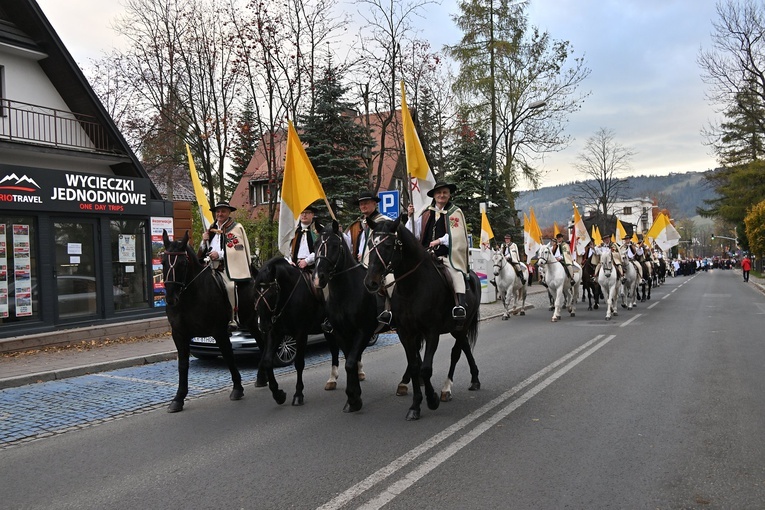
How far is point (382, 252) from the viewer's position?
5914mm

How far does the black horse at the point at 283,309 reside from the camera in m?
7.04

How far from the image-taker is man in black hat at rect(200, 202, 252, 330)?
25.9 feet

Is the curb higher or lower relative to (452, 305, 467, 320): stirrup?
lower

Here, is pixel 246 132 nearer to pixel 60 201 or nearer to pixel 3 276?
pixel 60 201

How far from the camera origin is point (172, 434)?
6070 millimetres

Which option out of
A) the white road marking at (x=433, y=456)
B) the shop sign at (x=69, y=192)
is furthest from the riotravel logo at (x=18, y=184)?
the white road marking at (x=433, y=456)

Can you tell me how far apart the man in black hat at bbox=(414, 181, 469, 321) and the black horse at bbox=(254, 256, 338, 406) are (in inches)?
66.0

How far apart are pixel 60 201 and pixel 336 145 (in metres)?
15.8

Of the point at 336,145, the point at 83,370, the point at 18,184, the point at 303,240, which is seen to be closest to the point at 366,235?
the point at 303,240

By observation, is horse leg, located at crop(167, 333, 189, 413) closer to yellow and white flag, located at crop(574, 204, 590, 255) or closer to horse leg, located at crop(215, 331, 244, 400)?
horse leg, located at crop(215, 331, 244, 400)

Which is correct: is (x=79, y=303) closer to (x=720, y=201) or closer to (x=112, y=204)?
(x=112, y=204)

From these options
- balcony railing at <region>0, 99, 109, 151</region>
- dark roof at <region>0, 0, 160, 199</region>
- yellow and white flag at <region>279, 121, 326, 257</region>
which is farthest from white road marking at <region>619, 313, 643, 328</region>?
balcony railing at <region>0, 99, 109, 151</region>

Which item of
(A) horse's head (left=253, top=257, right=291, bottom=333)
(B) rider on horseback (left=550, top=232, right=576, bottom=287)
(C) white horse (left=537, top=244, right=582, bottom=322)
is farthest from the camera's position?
(B) rider on horseback (left=550, top=232, right=576, bottom=287)

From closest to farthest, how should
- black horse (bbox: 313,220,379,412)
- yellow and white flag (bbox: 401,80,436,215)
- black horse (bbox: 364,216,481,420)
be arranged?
black horse (bbox: 364,216,481,420) → black horse (bbox: 313,220,379,412) → yellow and white flag (bbox: 401,80,436,215)
